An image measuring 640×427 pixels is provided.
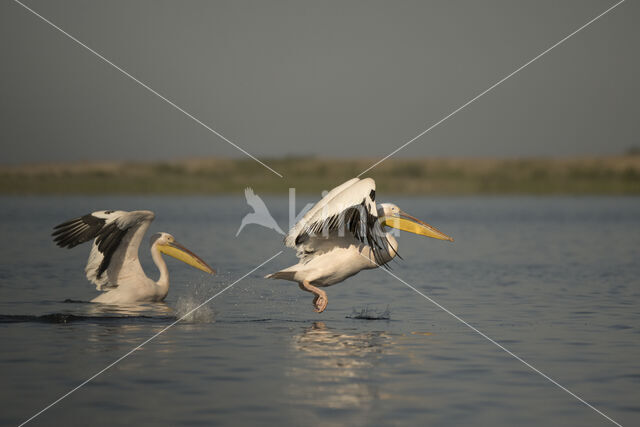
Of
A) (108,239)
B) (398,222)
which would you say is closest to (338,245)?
(398,222)

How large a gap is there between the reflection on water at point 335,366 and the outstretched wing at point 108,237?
9.04ft

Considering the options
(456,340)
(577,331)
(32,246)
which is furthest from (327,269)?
(32,246)

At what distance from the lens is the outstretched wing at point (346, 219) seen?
30.4 feet

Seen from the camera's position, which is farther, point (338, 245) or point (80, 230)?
point (80, 230)

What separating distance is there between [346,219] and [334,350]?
194 centimetres

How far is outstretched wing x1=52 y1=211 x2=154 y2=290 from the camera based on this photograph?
35.8ft

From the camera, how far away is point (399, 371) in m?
7.32

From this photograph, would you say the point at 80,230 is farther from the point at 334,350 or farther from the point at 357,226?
the point at 334,350

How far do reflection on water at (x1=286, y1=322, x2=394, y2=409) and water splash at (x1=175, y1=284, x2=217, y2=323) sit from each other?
1345mm

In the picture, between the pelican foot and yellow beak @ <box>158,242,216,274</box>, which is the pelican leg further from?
yellow beak @ <box>158,242,216,274</box>

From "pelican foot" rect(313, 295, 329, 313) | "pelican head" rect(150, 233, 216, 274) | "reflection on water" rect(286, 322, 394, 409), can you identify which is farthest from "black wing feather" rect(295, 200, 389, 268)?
"pelican head" rect(150, 233, 216, 274)

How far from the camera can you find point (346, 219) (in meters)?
9.74

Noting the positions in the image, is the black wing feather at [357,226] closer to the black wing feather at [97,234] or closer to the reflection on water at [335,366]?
the reflection on water at [335,366]

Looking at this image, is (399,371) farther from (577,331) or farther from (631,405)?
(577,331)
